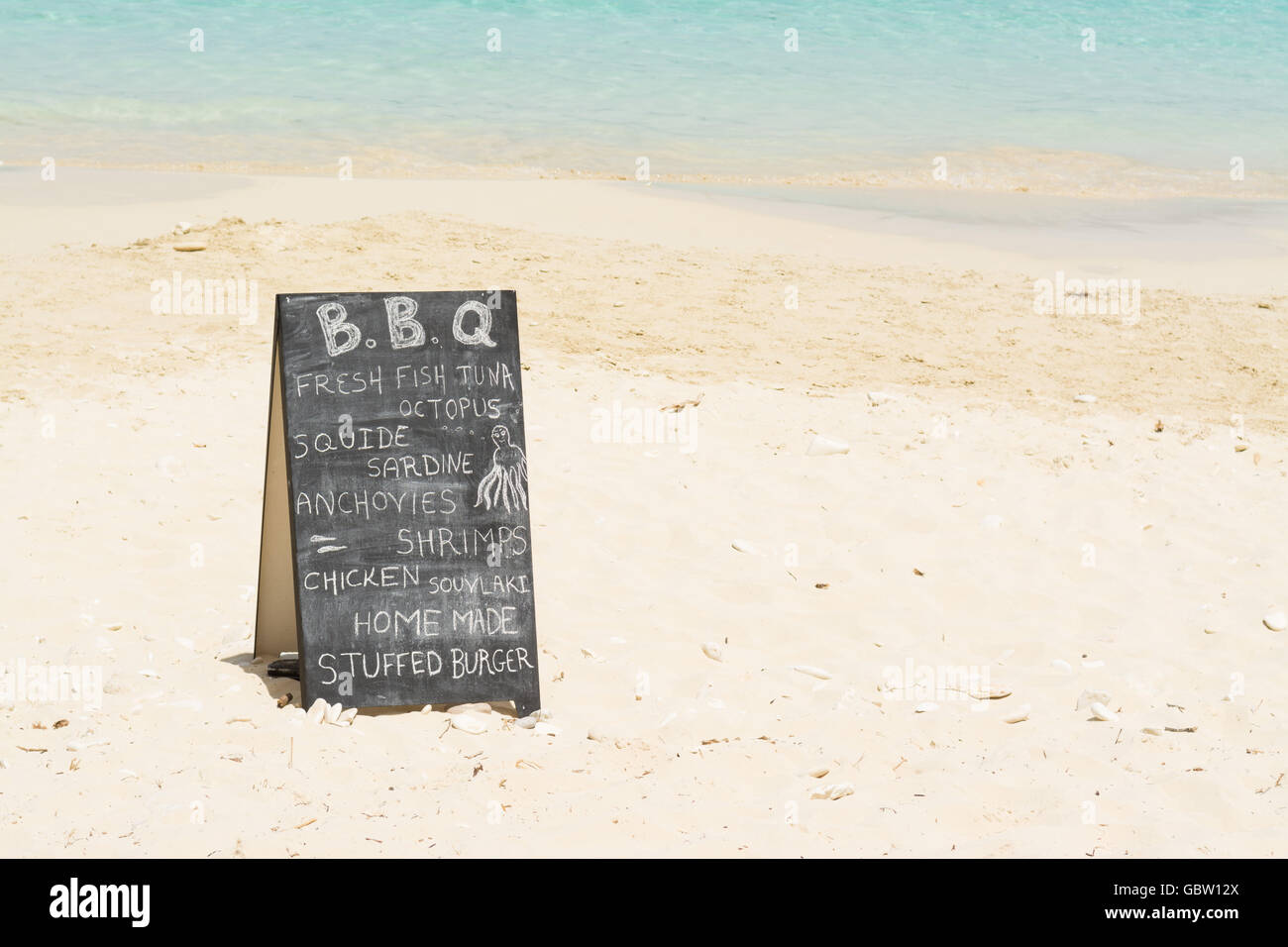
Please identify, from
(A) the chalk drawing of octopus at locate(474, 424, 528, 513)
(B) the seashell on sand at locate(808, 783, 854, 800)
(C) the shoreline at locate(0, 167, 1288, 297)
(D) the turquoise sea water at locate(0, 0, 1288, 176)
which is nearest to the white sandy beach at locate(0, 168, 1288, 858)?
(B) the seashell on sand at locate(808, 783, 854, 800)

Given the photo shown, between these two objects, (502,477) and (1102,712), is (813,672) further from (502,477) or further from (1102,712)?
(502,477)

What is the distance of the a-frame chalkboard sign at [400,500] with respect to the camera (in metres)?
3.70

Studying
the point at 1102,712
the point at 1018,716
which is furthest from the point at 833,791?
the point at 1102,712

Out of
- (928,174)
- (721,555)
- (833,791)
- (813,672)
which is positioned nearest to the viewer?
(833,791)

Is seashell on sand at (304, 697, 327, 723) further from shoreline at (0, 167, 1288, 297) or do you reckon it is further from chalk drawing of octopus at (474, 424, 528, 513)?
shoreline at (0, 167, 1288, 297)

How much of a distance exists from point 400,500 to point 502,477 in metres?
0.32

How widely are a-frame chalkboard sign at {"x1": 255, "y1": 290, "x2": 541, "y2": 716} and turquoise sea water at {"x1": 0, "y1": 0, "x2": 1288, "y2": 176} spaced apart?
37.5 feet

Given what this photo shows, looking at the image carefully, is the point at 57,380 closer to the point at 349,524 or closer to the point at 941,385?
the point at 349,524

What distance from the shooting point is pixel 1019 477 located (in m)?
5.72

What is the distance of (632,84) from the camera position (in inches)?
766

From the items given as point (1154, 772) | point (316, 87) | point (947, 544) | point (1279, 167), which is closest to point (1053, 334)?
point (947, 544)

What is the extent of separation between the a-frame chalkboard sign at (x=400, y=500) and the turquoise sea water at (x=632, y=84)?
450 inches

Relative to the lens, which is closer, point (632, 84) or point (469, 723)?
point (469, 723)

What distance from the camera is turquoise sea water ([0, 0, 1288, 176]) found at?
626 inches
